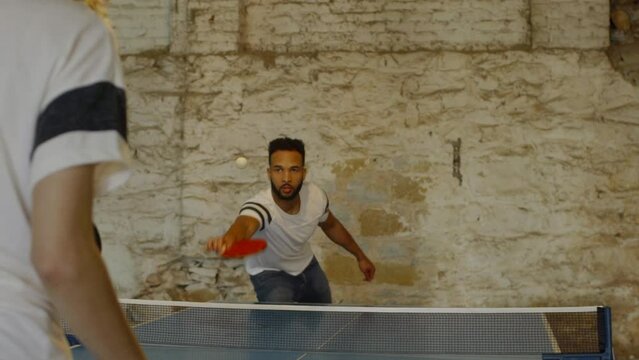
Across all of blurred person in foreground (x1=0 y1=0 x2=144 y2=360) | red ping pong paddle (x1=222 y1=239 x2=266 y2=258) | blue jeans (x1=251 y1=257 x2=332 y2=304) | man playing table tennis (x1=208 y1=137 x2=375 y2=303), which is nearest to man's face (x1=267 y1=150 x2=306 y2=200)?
man playing table tennis (x1=208 y1=137 x2=375 y2=303)

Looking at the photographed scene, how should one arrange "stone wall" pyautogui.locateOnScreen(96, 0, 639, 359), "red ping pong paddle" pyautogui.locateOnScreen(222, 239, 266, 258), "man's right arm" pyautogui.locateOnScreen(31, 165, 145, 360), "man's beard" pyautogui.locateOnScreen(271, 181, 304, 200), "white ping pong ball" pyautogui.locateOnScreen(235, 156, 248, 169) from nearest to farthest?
"man's right arm" pyautogui.locateOnScreen(31, 165, 145, 360) → "red ping pong paddle" pyautogui.locateOnScreen(222, 239, 266, 258) → "man's beard" pyautogui.locateOnScreen(271, 181, 304, 200) → "stone wall" pyautogui.locateOnScreen(96, 0, 639, 359) → "white ping pong ball" pyautogui.locateOnScreen(235, 156, 248, 169)

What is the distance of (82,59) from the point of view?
99 centimetres

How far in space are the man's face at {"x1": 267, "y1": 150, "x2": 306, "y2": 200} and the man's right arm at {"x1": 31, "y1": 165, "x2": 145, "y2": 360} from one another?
186 inches

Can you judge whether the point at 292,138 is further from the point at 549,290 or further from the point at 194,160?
the point at 549,290

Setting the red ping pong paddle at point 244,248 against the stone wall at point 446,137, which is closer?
the red ping pong paddle at point 244,248

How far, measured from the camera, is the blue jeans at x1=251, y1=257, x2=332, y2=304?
218 inches

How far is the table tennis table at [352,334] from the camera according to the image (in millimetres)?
3828

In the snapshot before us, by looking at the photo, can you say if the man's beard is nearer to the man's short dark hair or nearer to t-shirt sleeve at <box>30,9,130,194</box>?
the man's short dark hair

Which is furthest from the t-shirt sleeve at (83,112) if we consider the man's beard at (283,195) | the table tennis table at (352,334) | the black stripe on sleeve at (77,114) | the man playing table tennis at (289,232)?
the man's beard at (283,195)

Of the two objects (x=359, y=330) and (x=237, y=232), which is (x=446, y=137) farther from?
(x=359, y=330)

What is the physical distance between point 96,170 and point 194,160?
5.77 metres

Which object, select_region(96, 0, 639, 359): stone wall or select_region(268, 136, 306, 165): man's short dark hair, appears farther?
select_region(96, 0, 639, 359): stone wall

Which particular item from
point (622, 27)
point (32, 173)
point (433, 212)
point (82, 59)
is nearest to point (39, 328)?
point (32, 173)

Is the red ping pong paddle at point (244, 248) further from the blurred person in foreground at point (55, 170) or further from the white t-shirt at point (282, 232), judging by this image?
the blurred person in foreground at point (55, 170)
